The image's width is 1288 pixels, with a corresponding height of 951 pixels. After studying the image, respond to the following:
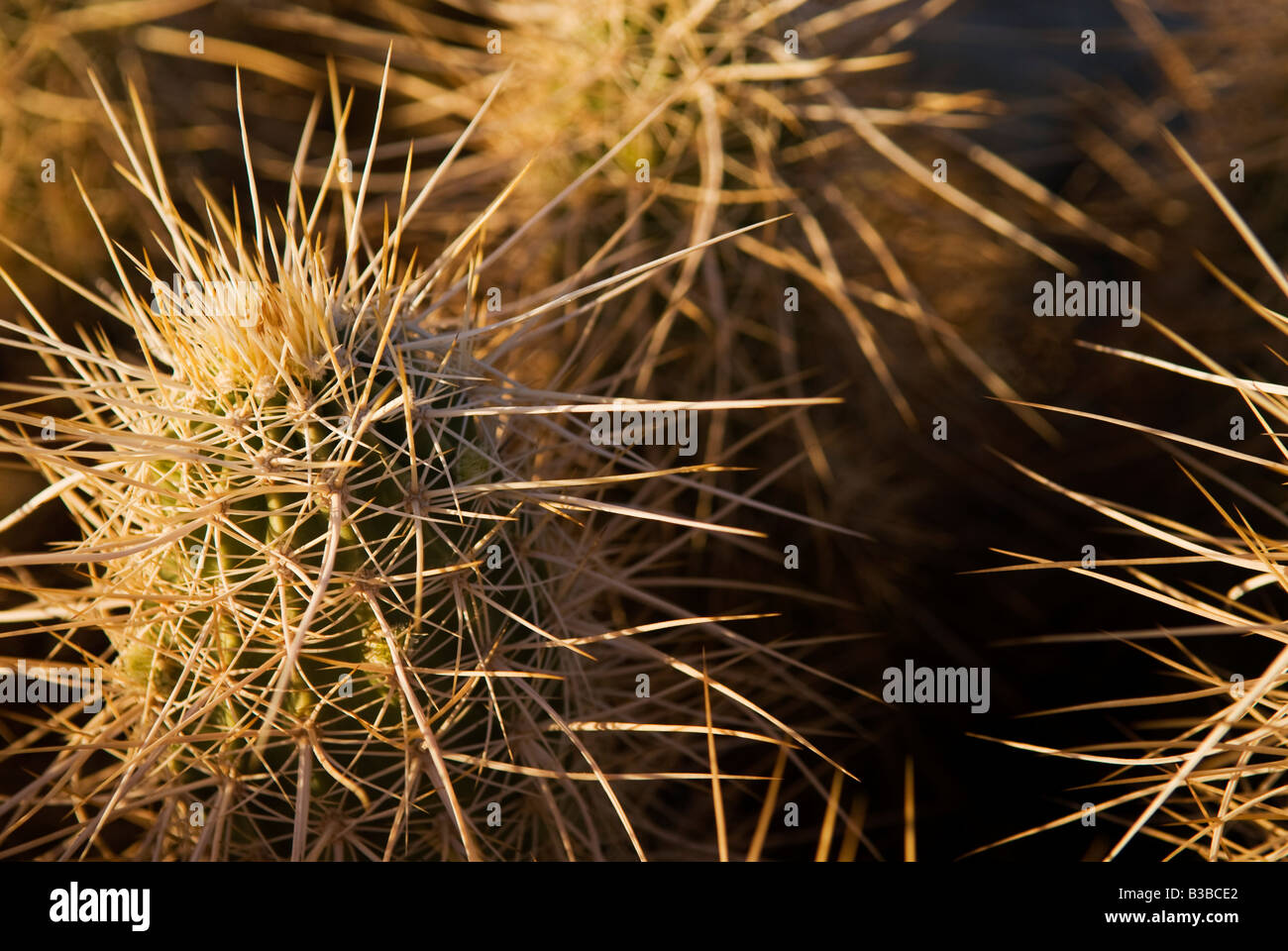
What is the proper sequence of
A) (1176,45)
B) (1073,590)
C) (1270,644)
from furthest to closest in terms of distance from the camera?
(1176,45) → (1073,590) → (1270,644)

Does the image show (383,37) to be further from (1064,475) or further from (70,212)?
(1064,475)

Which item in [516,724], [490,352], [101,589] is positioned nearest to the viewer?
[101,589]

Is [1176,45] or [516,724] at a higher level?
[1176,45]

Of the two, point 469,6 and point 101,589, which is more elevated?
point 469,6

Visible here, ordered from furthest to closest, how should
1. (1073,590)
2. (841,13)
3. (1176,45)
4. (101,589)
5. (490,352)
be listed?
(1176,45) < (1073,590) < (841,13) < (490,352) < (101,589)

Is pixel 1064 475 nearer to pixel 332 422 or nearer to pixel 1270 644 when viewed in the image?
pixel 1270 644
